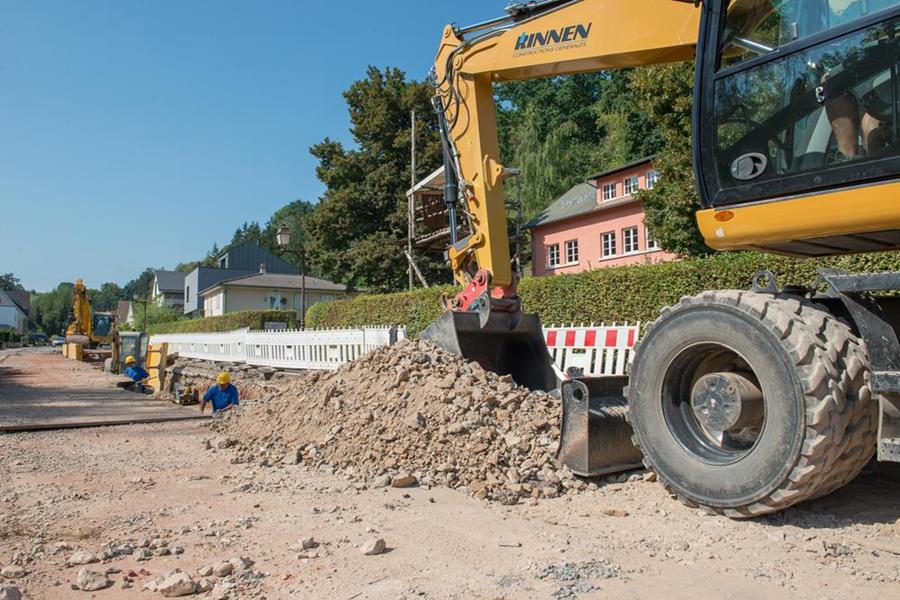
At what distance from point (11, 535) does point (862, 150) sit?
554 cm

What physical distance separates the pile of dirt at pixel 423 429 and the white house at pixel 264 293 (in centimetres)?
4428

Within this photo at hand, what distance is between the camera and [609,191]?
31.4 metres

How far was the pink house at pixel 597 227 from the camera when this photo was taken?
29422 millimetres

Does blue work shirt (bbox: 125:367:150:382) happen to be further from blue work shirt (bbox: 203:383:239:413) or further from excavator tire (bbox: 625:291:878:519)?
excavator tire (bbox: 625:291:878:519)

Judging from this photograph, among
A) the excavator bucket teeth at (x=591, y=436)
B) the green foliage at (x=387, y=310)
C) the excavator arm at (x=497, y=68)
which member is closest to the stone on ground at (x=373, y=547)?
the excavator bucket teeth at (x=591, y=436)

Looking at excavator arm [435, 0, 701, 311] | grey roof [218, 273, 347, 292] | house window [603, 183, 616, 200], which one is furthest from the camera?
grey roof [218, 273, 347, 292]

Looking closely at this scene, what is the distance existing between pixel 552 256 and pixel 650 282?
22.2 metres

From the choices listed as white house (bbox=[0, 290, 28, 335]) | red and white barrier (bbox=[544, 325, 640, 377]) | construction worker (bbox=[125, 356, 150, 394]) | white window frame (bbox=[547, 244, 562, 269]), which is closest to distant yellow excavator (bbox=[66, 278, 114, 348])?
construction worker (bbox=[125, 356, 150, 394])

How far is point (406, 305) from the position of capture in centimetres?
2042

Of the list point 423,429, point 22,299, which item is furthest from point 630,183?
point 22,299

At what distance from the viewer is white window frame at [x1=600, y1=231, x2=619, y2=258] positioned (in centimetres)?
3083

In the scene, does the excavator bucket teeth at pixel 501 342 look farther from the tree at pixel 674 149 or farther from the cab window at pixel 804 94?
the tree at pixel 674 149

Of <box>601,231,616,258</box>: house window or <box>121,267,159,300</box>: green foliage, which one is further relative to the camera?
<box>121,267,159,300</box>: green foliage

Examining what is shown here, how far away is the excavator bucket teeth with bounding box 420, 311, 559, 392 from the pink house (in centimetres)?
2026
